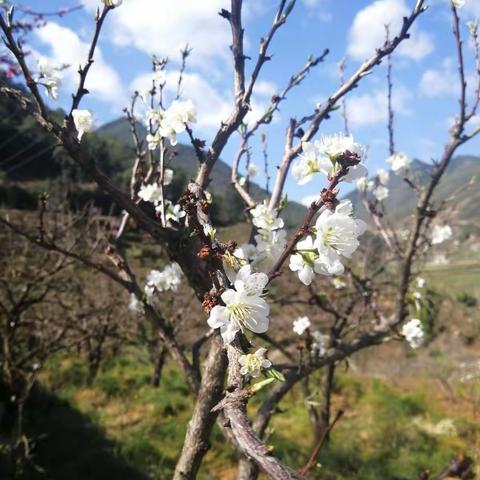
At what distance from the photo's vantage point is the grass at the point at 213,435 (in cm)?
601

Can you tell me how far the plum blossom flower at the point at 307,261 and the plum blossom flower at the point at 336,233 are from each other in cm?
2

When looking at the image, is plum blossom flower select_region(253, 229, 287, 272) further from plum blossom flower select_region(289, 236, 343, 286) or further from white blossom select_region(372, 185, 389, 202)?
white blossom select_region(372, 185, 389, 202)

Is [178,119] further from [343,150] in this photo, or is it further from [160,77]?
[343,150]

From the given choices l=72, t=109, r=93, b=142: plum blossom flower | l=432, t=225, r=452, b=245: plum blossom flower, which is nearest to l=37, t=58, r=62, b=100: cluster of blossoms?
l=72, t=109, r=93, b=142: plum blossom flower

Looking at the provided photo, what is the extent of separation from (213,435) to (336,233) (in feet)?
20.7

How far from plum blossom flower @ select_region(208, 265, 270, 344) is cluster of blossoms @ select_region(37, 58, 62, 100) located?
137 cm

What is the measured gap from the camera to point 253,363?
3.14ft

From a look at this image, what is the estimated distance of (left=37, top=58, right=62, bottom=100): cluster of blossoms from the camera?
1993mm

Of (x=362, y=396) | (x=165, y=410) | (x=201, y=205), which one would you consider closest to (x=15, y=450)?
(x=165, y=410)

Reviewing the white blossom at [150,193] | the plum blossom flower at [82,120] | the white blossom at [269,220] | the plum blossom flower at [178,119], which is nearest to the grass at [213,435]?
the white blossom at [150,193]

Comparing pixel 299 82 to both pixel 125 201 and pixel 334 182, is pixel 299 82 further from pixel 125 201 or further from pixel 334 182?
pixel 334 182

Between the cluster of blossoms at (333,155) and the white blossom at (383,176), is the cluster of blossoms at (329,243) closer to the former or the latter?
the cluster of blossoms at (333,155)

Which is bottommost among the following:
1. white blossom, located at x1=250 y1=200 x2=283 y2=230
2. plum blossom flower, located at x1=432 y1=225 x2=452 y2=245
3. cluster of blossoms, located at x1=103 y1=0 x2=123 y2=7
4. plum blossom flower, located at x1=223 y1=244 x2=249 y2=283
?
plum blossom flower, located at x1=223 y1=244 x2=249 y2=283

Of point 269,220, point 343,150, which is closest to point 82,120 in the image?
point 269,220
